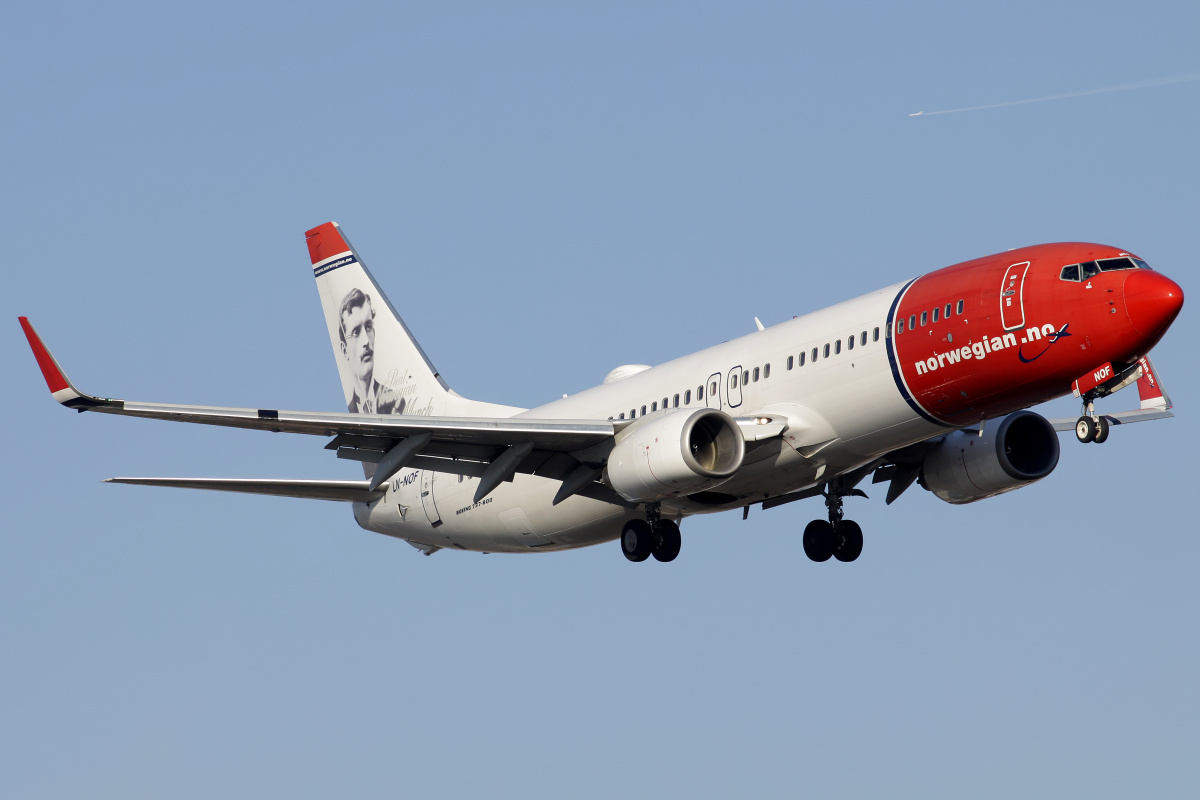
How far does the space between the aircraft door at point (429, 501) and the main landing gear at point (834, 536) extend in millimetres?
9804

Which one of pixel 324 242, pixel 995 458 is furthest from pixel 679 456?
pixel 324 242

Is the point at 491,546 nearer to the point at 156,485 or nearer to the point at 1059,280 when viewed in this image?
the point at 156,485

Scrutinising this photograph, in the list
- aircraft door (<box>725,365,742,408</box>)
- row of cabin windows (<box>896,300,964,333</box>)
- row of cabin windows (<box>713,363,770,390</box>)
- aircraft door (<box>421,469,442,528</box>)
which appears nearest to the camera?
row of cabin windows (<box>896,300,964,333</box>)

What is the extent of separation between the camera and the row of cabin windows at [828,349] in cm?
3177

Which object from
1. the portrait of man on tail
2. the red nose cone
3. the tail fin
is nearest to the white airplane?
the red nose cone

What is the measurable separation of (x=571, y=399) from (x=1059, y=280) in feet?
45.9

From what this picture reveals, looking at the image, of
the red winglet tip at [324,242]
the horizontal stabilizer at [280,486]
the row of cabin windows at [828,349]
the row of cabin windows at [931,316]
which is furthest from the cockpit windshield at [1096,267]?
the red winglet tip at [324,242]

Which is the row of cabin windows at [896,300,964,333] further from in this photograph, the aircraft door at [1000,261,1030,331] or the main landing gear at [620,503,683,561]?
the main landing gear at [620,503,683,561]

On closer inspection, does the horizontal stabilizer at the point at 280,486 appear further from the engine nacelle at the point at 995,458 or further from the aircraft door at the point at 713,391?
the engine nacelle at the point at 995,458

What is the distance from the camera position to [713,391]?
34656 millimetres

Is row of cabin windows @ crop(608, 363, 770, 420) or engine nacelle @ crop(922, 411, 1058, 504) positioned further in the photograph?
engine nacelle @ crop(922, 411, 1058, 504)

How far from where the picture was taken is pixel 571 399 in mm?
39781

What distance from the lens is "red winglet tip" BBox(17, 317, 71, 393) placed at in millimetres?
29438

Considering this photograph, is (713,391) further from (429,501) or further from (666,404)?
(429,501)
